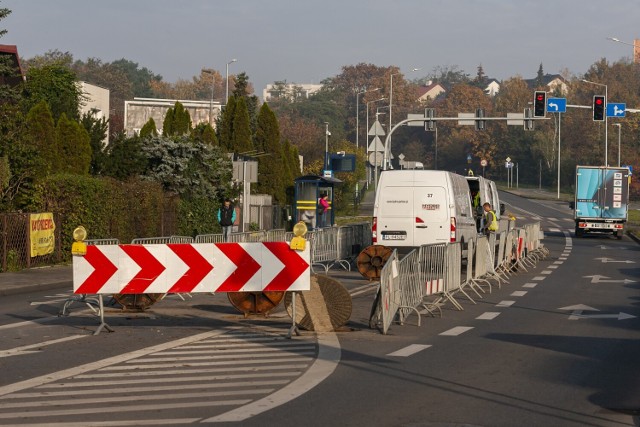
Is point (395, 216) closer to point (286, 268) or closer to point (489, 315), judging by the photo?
point (489, 315)

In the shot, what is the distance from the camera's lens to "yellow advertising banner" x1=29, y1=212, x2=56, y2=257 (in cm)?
2702

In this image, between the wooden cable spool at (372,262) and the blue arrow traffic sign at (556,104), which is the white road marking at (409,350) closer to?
the wooden cable spool at (372,262)

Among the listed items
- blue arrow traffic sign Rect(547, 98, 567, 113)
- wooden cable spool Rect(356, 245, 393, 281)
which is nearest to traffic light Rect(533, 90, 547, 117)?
blue arrow traffic sign Rect(547, 98, 567, 113)

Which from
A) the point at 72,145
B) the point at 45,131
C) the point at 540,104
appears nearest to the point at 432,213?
the point at 45,131

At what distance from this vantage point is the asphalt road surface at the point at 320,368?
8.81 meters

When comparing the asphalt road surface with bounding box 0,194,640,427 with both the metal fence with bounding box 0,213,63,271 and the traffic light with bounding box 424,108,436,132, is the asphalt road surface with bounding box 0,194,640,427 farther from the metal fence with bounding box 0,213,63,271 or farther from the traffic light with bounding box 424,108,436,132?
the traffic light with bounding box 424,108,436,132

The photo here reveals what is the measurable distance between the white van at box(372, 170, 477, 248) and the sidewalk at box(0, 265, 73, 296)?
7059 mm

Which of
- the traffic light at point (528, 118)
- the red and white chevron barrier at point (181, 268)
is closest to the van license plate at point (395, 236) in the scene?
the red and white chevron barrier at point (181, 268)

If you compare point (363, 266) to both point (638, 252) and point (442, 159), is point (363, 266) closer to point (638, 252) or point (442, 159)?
point (638, 252)

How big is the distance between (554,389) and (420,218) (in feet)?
50.2

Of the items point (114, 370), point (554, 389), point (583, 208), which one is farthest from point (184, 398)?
point (583, 208)

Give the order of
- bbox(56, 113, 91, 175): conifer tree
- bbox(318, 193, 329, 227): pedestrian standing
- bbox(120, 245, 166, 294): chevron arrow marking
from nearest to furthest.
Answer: bbox(120, 245, 166, 294): chevron arrow marking
bbox(56, 113, 91, 175): conifer tree
bbox(318, 193, 329, 227): pedestrian standing

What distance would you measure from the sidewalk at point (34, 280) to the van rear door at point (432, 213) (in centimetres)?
778

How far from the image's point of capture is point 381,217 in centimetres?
2577
